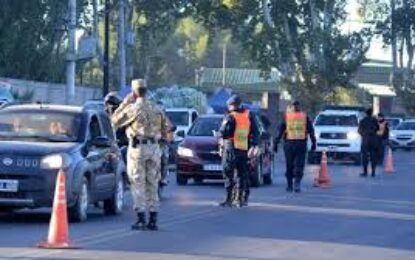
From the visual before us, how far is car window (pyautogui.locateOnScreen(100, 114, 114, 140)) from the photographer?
1834 cm

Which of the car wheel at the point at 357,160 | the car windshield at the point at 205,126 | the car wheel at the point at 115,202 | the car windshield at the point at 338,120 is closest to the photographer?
the car wheel at the point at 115,202

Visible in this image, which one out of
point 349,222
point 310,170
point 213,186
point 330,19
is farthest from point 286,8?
point 349,222

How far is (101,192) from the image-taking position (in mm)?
17812

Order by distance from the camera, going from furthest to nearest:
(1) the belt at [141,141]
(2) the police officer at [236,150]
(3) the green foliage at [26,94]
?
1. (3) the green foliage at [26,94]
2. (2) the police officer at [236,150]
3. (1) the belt at [141,141]

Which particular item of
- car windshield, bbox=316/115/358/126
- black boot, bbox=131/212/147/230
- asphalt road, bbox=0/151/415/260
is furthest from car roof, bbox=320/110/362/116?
black boot, bbox=131/212/147/230

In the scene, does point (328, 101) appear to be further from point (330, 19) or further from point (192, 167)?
point (192, 167)

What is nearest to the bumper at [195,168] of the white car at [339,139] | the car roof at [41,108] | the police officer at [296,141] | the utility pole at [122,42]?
the police officer at [296,141]

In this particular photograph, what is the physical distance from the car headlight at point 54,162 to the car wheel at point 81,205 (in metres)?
0.58

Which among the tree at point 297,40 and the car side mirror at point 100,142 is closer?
the car side mirror at point 100,142

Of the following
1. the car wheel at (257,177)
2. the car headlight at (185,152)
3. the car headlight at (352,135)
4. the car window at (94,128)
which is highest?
the car headlight at (352,135)

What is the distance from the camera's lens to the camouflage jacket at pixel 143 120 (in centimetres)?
1575

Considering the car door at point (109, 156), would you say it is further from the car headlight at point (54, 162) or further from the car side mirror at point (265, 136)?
the car side mirror at point (265, 136)

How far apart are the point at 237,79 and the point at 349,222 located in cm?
9311

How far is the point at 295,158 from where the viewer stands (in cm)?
2531
